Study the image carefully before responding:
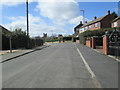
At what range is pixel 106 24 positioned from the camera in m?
58.7

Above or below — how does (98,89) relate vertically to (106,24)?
below

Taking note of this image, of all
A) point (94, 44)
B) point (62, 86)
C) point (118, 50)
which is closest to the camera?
point (62, 86)

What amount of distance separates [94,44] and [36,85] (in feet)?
72.7

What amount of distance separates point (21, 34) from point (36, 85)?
28.3 m

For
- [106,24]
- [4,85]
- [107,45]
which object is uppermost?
[106,24]

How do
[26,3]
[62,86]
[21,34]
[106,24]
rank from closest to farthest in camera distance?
[62,86] < [26,3] < [21,34] < [106,24]

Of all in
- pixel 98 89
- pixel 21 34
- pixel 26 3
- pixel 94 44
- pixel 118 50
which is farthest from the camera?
pixel 21 34

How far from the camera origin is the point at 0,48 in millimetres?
28672

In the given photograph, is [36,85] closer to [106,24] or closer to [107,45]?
[107,45]

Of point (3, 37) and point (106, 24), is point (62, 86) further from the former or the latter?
point (106, 24)

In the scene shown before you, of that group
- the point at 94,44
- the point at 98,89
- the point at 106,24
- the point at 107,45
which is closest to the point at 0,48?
the point at 94,44

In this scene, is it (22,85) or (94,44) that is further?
(94,44)

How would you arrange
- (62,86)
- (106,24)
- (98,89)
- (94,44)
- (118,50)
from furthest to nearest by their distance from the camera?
(106,24)
(94,44)
(118,50)
(62,86)
(98,89)

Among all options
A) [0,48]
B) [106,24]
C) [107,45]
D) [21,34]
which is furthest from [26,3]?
[106,24]
